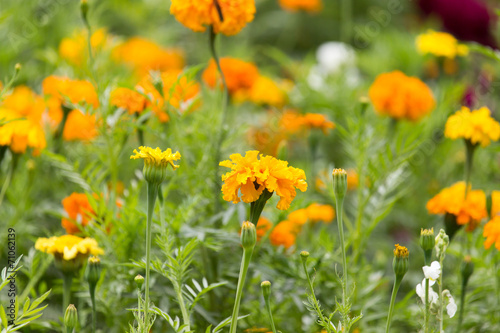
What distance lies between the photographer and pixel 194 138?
1.36 m

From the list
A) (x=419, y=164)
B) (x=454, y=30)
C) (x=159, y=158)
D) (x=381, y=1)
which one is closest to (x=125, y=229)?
(x=159, y=158)

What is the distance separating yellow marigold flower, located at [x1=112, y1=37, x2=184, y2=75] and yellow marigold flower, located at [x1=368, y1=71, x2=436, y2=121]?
91 centimetres

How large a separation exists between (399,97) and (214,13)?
76 centimetres

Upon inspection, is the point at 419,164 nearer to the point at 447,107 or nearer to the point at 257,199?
the point at 447,107

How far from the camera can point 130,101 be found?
1.24 meters

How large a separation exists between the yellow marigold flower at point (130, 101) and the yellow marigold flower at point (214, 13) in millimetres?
222

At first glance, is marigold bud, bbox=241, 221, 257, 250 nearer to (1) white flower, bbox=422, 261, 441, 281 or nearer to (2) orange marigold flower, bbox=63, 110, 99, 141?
(1) white flower, bbox=422, 261, 441, 281

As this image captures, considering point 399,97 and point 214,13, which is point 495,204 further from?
point 214,13

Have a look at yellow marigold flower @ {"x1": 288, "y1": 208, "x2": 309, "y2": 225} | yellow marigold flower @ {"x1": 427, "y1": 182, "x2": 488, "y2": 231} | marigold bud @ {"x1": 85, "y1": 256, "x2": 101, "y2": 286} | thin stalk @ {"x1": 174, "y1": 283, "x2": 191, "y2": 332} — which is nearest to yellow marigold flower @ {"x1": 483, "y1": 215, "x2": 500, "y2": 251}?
yellow marigold flower @ {"x1": 427, "y1": 182, "x2": 488, "y2": 231}

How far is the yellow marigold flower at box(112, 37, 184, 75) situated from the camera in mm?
2251

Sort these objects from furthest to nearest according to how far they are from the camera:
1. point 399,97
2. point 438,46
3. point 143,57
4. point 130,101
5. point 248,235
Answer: point 143,57, point 438,46, point 399,97, point 130,101, point 248,235

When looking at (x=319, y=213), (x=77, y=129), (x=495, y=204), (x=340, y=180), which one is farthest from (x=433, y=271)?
(x=77, y=129)

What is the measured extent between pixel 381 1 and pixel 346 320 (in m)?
3.24

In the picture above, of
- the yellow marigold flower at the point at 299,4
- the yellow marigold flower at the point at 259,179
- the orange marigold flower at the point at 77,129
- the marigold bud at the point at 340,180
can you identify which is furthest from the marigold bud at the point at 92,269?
the yellow marigold flower at the point at 299,4
